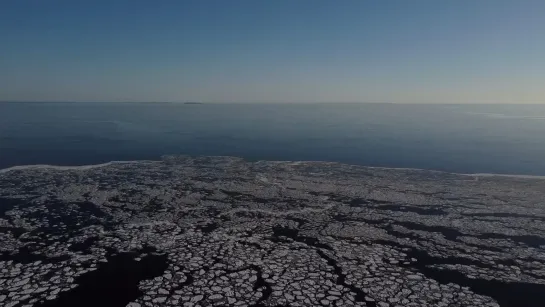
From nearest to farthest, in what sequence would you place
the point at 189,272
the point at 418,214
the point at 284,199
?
the point at 189,272 < the point at 418,214 < the point at 284,199

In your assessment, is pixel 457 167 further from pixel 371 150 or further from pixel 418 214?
pixel 418 214

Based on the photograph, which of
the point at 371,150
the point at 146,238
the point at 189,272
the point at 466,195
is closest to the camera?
the point at 189,272

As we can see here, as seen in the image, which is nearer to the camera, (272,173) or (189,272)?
(189,272)

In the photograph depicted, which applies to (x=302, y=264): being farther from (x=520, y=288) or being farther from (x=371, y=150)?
(x=371, y=150)

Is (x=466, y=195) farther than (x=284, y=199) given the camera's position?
Yes

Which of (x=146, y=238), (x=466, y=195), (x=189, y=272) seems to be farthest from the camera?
(x=466, y=195)

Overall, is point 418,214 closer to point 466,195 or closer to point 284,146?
point 466,195

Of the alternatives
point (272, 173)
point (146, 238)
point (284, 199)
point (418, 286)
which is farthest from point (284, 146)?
point (418, 286)

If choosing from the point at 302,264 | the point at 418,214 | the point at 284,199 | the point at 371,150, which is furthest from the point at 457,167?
the point at 302,264

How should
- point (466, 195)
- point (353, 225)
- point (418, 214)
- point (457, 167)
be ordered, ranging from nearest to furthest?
1. point (353, 225)
2. point (418, 214)
3. point (466, 195)
4. point (457, 167)
